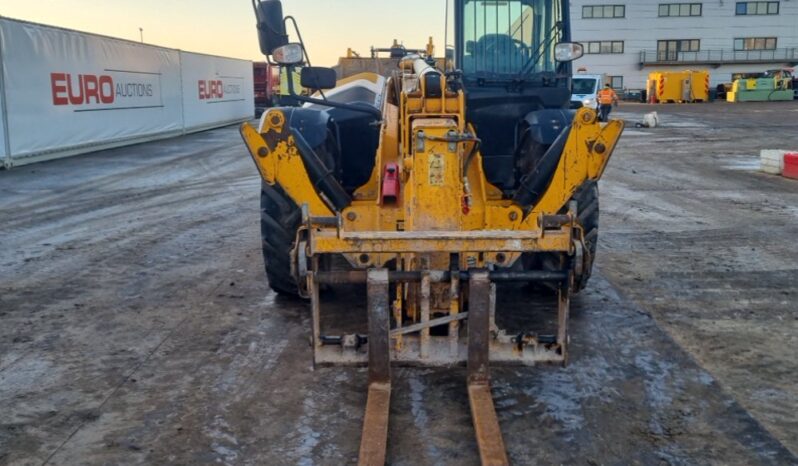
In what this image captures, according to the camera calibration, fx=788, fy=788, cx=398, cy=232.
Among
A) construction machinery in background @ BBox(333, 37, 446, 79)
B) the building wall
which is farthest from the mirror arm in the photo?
the building wall

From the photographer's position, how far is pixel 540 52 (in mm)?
6941

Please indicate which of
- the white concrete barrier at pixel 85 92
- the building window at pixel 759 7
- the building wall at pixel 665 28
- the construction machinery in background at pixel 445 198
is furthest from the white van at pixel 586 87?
the building window at pixel 759 7

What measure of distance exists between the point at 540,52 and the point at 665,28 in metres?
58.3

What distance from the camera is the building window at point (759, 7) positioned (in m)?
59.2

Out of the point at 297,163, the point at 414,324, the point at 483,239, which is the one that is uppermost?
the point at 297,163

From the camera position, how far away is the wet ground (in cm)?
405

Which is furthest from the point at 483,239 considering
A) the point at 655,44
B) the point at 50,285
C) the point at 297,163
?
the point at 655,44

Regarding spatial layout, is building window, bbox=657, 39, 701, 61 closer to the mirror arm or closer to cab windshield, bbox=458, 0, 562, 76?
cab windshield, bbox=458, 0, 562, 76

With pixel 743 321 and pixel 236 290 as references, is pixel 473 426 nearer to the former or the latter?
pixel 743 321

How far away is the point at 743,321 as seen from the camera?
6.02m

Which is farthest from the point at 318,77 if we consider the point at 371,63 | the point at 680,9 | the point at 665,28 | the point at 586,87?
the point at 680,9

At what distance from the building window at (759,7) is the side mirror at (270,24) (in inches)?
2463

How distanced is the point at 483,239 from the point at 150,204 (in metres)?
8.93

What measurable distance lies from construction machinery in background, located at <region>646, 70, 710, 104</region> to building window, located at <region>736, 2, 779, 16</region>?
12.0 m
